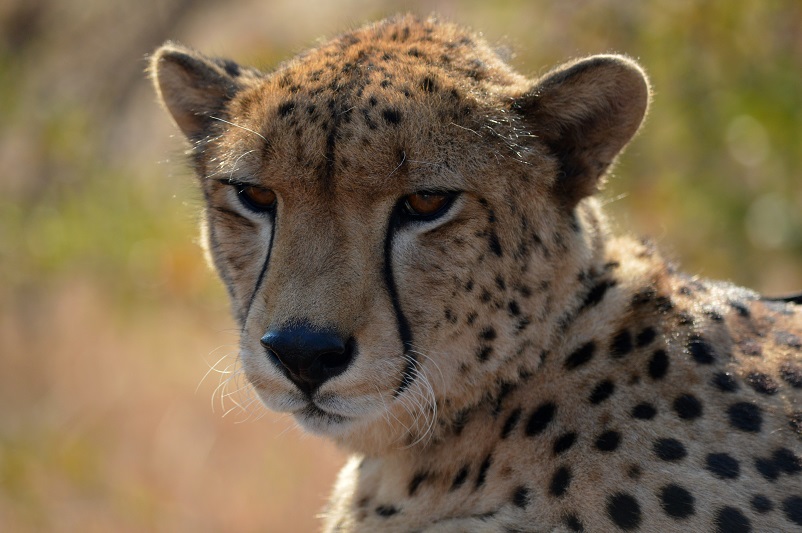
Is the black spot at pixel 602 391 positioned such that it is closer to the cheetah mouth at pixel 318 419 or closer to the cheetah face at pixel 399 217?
the cheetah face at pixel 399 217

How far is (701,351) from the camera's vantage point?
238 centimetres

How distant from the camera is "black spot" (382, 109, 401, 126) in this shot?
7.72 feet

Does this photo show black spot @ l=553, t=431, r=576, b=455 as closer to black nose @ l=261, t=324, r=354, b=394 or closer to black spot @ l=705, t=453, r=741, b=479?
black spot @ l=705, t=453, r=741, b=479

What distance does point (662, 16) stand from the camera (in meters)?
4.91

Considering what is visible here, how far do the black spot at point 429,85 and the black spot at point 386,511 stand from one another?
3.71ft

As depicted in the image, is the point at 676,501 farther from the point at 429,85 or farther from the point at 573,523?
the point at 429,85

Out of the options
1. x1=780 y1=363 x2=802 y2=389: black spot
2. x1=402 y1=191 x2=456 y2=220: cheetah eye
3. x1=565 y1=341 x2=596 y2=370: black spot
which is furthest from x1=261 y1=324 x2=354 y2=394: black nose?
x1=780 y1=363 x2=802 y2=389: black spot

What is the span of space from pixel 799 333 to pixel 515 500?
3.02 ft

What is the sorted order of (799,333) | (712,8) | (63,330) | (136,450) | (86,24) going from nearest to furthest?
1. (799,333)
2. (712,8)
3. (136,450)
4. (63,330)
5. (86,24)

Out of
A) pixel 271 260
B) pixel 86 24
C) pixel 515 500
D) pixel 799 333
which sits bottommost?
pixel 515 500

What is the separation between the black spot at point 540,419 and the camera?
240 centimetres

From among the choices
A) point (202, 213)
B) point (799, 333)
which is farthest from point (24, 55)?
point (799, 333)

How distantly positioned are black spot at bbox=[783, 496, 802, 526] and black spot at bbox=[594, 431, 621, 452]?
1.28 ft

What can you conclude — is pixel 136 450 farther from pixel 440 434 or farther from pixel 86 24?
pixel 86 24
